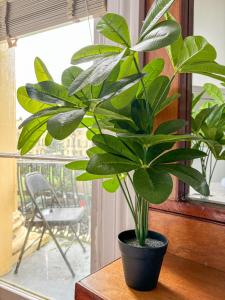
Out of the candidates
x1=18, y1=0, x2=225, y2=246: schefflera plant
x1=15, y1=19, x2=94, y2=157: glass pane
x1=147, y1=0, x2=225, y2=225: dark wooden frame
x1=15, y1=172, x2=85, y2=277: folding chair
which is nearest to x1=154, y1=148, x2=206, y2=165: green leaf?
x1=18, y1=0, x2=225, y2=246: schefflera plant

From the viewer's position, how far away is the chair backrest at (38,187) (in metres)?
1.26

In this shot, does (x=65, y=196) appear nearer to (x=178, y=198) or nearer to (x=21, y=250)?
(x=21, y=250)

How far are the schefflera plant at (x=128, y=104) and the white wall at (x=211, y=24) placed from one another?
0.69 feet

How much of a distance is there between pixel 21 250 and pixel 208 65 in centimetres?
125

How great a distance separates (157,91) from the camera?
→ 1.99 ft

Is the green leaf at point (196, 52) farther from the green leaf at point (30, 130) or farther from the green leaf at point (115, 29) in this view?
the green leaf at point (30, 130)

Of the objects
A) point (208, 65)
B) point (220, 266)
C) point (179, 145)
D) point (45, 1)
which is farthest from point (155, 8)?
point (45, 1)

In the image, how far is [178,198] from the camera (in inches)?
31.5

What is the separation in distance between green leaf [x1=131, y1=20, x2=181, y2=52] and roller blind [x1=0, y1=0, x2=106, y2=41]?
62cm

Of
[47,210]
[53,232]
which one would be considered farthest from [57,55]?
[53,232]

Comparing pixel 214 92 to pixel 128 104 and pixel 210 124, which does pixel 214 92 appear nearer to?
pixel 210 124

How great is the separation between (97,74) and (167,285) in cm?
Result: 49

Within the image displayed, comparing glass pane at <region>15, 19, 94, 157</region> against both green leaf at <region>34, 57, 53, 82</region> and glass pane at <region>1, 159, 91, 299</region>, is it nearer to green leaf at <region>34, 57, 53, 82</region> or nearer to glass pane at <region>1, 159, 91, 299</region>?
glass pane at <region>1, 159, 91, 299</region>

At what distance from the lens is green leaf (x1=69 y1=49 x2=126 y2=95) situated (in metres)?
0.43
